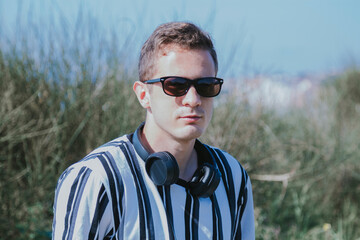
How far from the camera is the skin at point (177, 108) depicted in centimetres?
190

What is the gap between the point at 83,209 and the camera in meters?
1.64

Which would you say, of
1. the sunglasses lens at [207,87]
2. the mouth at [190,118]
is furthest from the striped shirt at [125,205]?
the sunglasses lens at [207,87]

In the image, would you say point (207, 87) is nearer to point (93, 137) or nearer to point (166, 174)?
point (166, 174)

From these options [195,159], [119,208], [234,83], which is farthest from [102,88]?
[119,208]

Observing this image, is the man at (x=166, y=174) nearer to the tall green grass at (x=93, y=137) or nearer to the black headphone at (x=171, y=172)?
the black headphone at (x=171, y=172)

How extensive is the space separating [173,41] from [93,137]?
9.20 ft

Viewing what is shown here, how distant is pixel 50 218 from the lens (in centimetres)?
440


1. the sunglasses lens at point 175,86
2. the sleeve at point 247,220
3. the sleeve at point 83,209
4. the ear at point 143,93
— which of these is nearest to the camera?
the sleeve at point 83,209

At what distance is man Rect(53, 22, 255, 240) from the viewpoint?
5.53 feet

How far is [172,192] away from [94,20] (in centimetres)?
352

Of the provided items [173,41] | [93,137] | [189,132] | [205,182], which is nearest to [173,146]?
[189,132]

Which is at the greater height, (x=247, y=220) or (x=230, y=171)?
A: (x=230, y=171)

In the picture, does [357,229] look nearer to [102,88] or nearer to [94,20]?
[102,88]

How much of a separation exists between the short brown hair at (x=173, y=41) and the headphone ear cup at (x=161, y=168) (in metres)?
0.40
